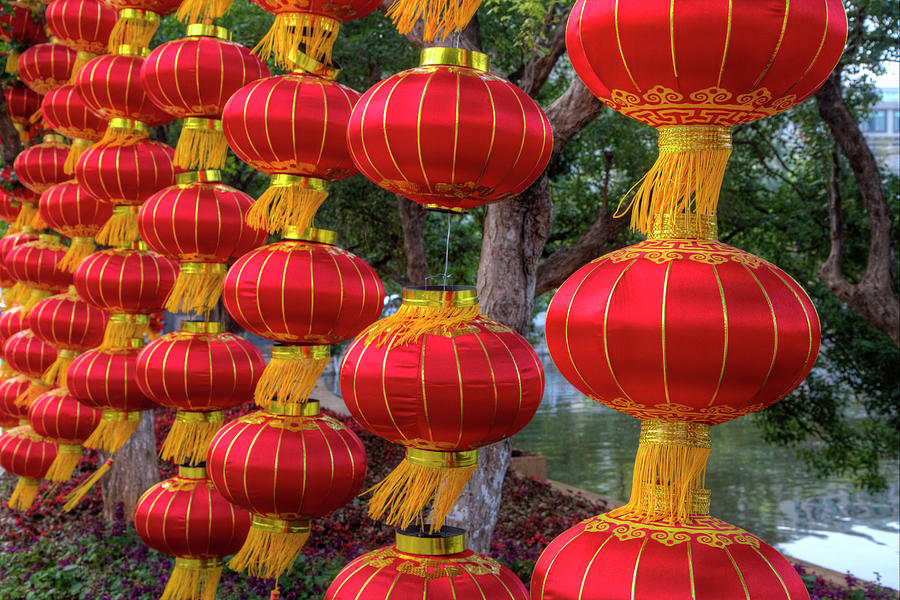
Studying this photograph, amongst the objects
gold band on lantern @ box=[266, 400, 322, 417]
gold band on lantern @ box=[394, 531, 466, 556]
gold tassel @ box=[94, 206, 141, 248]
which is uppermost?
gold tassel @ box=[94, 206, 141, 248]

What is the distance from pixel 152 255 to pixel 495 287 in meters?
1.86

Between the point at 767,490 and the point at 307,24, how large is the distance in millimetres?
10615

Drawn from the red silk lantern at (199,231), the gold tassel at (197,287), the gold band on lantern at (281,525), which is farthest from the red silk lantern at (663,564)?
the gold tassel at (197,287)

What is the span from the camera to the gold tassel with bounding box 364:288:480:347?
7.26 feet

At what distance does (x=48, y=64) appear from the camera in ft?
17.7

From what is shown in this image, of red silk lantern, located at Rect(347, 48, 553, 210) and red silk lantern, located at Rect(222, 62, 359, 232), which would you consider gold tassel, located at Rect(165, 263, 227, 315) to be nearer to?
red silk lantern, located at Rect(222, 62, 359, 232)

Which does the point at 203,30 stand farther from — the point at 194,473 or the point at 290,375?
the point at 194,473

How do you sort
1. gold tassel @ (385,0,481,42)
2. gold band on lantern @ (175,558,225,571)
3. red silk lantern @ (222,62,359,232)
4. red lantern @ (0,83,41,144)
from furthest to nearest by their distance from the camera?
red lantern @ (0,83,41,144)
gold band on lantern @ (175,558,225,571)
red silk lantern @ (222,62,359,232)
gold tassel @ (385,0,481,42)

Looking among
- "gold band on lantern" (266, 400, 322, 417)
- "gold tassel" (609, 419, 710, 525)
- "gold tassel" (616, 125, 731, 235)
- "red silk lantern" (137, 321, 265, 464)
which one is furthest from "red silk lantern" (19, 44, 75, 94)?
"gold tassel" (609, 419, 710, 525)

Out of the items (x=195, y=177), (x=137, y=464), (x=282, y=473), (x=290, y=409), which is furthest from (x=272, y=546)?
(x=137, y=464)

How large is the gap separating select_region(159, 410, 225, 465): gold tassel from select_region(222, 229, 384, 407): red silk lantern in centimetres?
75

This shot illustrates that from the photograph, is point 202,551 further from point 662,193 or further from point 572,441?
point 572,441

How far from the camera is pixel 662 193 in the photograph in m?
1.81

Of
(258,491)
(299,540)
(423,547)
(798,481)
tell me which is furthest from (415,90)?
(798,481)
